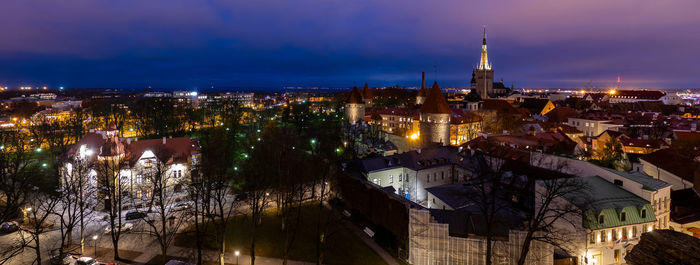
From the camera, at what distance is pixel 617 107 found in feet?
287

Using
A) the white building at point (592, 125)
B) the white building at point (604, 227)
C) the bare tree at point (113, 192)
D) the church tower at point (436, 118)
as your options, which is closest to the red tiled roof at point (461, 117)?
the church tower at point (436, 118)

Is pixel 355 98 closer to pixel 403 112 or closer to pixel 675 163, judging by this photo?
pixel 403 112

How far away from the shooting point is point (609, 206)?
19344mm

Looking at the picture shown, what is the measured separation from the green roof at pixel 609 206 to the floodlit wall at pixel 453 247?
8.89 feet

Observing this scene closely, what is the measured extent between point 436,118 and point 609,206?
1043 inches

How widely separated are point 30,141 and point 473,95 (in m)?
78.5

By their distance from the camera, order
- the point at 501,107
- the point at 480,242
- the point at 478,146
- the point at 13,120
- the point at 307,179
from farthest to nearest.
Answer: the point at 501,107, the point at 13,120, the point at 478,146, the point at 307,179, the point at 480,242

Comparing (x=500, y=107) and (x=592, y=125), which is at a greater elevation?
(x=500, y=107)

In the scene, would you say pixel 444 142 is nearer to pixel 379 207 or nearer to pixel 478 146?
pixel 478 146

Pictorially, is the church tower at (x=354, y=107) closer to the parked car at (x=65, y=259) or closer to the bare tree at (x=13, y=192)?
the bare tree at (x=13, y=192)

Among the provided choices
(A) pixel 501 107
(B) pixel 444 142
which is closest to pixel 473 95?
(A) pixel 501 107

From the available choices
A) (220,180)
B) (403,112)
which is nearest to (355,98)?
(403,112)

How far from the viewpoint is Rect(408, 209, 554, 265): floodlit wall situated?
18844 mm

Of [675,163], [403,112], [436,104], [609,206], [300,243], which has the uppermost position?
[436,104]
